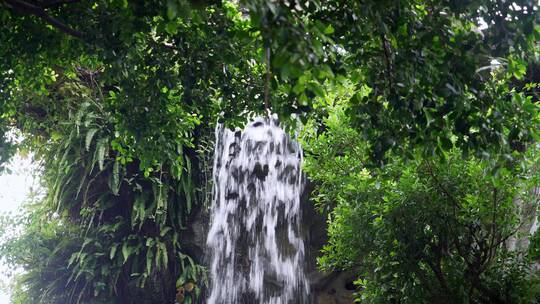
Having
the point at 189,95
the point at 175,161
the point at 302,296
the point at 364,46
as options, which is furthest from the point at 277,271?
the point at 364,46

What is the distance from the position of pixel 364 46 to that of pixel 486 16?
56cm

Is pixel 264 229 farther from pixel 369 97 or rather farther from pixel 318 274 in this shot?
pixel 369 97

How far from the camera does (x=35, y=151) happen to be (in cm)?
853

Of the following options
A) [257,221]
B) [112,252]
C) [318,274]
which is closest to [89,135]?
[112,252]

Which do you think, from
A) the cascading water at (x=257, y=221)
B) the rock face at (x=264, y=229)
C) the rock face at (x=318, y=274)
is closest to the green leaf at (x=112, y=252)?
the rock face at (x=264, y=229)

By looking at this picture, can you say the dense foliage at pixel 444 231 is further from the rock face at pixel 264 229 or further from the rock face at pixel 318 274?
the rock face at pixel 318 274

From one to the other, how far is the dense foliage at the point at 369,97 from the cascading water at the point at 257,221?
200 cm

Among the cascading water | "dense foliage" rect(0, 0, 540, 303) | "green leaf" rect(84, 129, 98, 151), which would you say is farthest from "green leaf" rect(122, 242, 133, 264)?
"dense foliage" rect(0, 0, 540, 303)

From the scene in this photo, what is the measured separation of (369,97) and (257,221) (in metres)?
4.32

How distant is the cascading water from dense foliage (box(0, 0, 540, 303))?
6.56ft

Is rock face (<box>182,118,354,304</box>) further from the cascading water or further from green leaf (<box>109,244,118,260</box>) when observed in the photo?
green leaf (<box>109,244,118,260</box>)

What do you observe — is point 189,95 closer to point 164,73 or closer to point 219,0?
point 164,73

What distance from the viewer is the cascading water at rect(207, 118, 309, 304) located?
6.60 meters

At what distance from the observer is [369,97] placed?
2.76 metres
